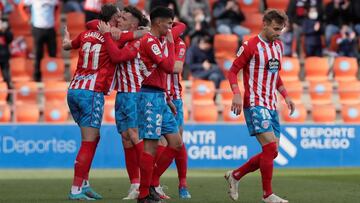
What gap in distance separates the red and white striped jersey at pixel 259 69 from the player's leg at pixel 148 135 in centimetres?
113

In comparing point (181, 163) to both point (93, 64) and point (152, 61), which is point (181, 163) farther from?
point (152, 61)

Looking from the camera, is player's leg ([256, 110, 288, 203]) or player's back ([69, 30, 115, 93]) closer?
player's leg ([256, 110, 288, 203])

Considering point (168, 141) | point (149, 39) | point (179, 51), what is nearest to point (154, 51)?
point (149, 39)

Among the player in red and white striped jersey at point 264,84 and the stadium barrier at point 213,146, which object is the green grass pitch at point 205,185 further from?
the stadium barrier at point 213,146

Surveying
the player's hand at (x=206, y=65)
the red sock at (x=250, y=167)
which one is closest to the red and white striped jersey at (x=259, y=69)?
the red sock at (x=250, y=167)

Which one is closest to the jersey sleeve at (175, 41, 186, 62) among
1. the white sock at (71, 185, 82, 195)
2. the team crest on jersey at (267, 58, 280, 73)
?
the team crest on jersey at (267, 58, 280, 73)

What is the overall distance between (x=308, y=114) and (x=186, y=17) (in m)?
3.50

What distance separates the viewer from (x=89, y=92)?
12344mm

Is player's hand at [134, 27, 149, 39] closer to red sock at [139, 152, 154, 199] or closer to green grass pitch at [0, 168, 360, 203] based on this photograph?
red sock at [139, 152, 154, 199]

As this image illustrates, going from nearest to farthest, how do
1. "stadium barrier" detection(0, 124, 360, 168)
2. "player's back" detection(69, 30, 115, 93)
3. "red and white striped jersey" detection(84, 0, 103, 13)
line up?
1. "player's back" detection(69, 30, 115, 93)
2. "stadium barrier" detection(0, 124, 360, 168)
3. "red and white striped jersey" detection(84, 0, 103, 13)

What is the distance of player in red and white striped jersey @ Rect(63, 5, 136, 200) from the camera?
1227 cm

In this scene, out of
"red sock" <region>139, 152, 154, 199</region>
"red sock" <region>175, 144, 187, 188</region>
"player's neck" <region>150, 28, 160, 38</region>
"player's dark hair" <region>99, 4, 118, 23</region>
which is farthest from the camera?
"red sock" <region>175, 144, 187, 188</region>

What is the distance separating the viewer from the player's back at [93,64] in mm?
12375

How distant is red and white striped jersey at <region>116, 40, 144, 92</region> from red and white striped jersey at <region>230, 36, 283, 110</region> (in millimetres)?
1322
